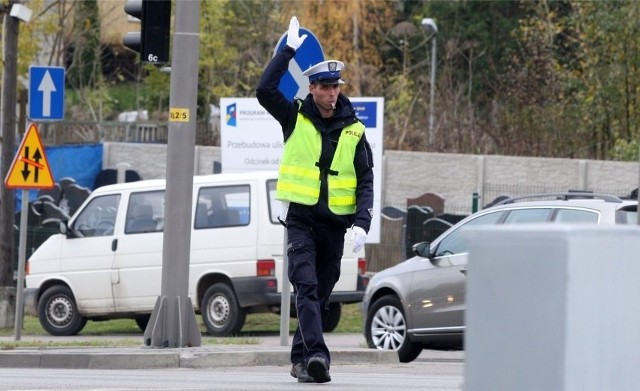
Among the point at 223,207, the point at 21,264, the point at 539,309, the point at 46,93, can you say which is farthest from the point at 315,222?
the point at 223,207

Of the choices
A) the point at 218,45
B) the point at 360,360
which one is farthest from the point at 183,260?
the point at 218,45

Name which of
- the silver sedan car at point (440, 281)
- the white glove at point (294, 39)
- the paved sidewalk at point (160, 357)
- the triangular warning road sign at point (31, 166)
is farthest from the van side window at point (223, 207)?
the white glove at point (294, 39)

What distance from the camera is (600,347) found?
3.74 meters

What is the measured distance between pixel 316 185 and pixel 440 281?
17.6 feet

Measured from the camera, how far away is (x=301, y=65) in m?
11.5

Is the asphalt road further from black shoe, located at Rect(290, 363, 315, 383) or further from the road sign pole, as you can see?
the road sign pole

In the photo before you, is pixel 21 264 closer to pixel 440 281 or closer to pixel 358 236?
pixel 440 281

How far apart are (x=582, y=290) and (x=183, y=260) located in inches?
320

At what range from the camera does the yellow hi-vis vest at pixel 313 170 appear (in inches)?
328

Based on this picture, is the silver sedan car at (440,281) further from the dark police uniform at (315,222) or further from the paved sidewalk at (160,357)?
the dark police uniform at (315,222)

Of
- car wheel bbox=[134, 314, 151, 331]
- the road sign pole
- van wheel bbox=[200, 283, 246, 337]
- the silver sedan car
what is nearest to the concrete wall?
car wheel bbox=[134, 314, 151, 331]

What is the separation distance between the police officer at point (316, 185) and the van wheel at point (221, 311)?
841cm

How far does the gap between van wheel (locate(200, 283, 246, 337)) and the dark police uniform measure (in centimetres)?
839

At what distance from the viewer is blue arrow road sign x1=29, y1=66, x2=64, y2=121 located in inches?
607
